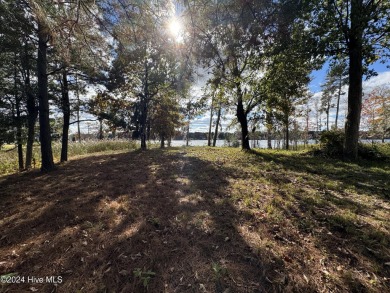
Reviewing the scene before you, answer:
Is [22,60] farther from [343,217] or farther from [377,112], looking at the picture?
[377,112]

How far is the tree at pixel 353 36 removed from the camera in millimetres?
4920

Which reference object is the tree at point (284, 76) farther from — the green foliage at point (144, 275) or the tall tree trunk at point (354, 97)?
the green foliage at point (144, 275)

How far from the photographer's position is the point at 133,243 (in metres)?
2.04

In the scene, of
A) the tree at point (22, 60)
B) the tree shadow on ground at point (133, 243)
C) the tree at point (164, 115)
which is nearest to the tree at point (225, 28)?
the tree shadow on ground at point (133, 243)

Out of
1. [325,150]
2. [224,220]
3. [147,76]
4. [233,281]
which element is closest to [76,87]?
[147,76]

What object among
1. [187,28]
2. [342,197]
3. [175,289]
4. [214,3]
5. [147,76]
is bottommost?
[175,289]

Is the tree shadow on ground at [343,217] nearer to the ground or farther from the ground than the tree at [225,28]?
nearer to the ground

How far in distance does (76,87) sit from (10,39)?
327cm

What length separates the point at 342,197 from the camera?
10.5 feet

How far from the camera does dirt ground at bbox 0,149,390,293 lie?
1543mm

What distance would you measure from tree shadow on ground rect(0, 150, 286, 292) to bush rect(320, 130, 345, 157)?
6.28 m

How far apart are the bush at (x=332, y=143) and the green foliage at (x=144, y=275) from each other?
323 inches

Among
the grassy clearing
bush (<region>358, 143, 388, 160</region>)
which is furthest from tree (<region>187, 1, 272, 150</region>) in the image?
the grassy clearing

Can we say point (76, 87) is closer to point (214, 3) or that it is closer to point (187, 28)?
point (187, 28)
